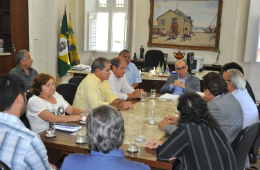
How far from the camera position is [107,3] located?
9.33 meters

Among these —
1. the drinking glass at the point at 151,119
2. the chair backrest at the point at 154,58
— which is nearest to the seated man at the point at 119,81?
the drinking glass at the point at 151,119

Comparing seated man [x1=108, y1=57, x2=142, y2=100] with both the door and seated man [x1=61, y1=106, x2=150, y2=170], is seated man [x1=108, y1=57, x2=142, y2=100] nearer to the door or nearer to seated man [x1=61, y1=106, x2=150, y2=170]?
seated man [x1=61, y1=106, x2=150, y2=170]

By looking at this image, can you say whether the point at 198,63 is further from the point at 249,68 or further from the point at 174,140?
the point at 174,140

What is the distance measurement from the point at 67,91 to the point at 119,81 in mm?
1107

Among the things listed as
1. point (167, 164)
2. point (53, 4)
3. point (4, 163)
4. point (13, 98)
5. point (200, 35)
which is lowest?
point (167, 164)

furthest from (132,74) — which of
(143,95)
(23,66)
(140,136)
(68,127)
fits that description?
(140,136)

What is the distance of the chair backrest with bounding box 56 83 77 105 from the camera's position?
3.52 metres

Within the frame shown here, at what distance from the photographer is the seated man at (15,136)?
5.40 feet

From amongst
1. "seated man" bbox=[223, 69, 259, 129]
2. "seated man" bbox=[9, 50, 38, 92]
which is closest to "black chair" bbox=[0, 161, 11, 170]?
"seated man" bbox=[223, 69, 259, 129]

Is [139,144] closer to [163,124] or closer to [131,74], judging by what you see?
[163,124]

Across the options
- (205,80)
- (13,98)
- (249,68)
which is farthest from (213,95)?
(249,68)

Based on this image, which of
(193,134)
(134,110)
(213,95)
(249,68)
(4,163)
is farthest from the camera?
(249,68)

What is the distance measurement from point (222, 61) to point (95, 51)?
4067 millimetres

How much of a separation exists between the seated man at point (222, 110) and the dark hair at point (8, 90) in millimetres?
1312
